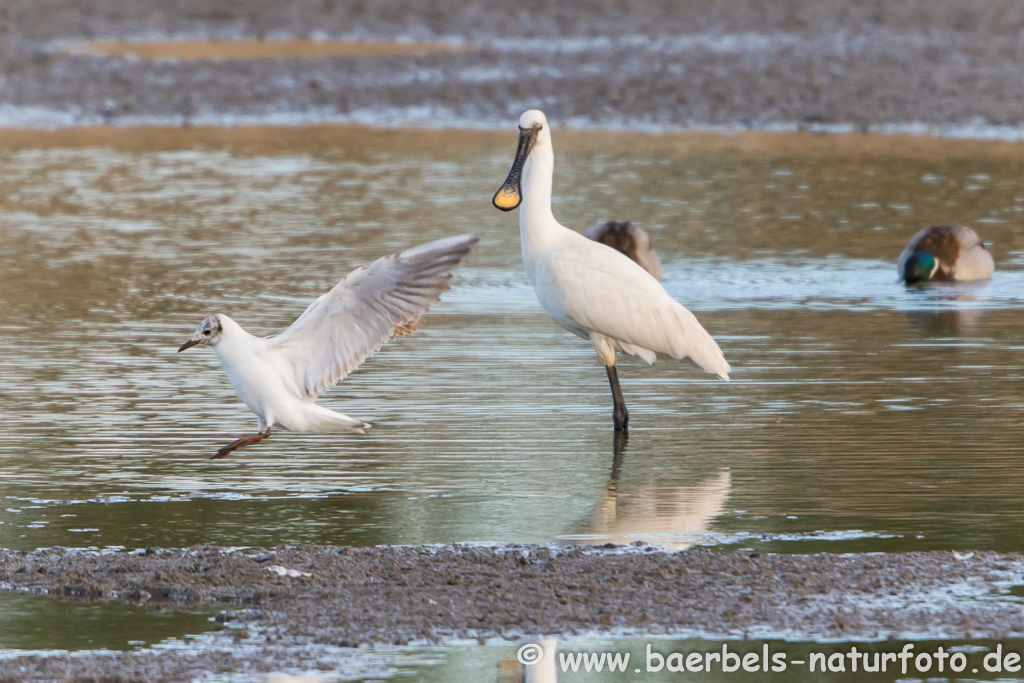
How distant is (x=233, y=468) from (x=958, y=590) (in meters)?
3.84

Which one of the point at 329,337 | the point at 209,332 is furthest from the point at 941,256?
the point at 209,332

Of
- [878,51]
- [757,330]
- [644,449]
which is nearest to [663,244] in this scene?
[757,330]

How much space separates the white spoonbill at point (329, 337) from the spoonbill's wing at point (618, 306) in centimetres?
170

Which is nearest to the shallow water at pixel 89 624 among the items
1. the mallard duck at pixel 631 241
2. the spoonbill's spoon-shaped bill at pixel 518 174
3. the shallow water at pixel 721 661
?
the shallow water at pixel 721 661

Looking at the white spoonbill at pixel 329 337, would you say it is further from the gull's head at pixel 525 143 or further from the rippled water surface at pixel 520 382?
the gull's head at pixel 525 143

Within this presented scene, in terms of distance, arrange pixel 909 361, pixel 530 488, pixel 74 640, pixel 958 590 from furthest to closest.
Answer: pixel 909 361, pixel 530 488, pixel 958 590, pixel 74 640

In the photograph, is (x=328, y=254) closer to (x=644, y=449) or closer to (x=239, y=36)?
(x=644, y=449)

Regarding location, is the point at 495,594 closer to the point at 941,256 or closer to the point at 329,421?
the point at 329,421

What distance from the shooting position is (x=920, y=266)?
15258mm

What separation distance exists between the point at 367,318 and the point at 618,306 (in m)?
2.18

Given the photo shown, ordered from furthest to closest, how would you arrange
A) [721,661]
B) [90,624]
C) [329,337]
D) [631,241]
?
[631,241] → [329,337] → [90,624] → [721,661]

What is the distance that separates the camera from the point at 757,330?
13.2m

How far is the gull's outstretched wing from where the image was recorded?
27.0 ft

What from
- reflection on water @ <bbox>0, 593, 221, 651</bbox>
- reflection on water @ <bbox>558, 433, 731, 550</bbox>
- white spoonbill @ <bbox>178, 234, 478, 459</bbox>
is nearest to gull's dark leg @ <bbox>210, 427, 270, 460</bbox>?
white spoonbill @ <bbox>178, 234, 478, 459</bbox>
